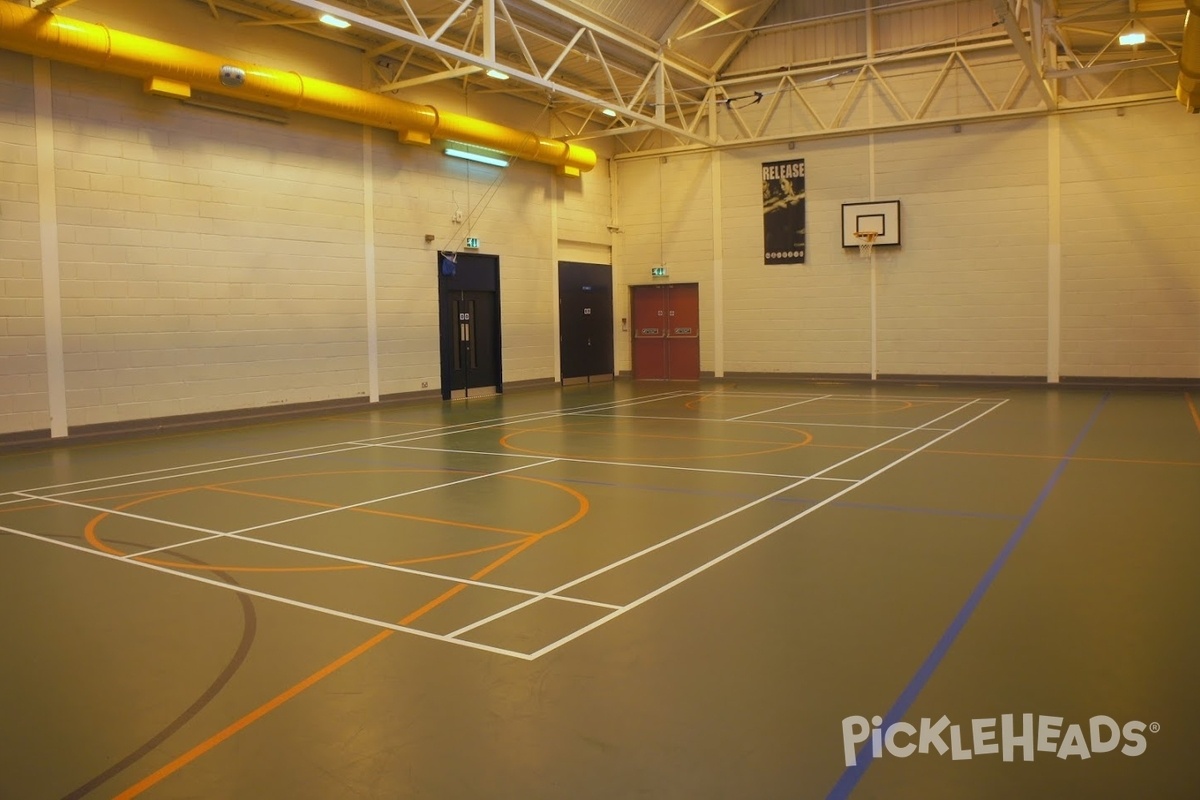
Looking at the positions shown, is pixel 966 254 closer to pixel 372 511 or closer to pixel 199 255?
pixel 199 255

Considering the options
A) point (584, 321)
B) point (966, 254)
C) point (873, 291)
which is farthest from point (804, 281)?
point (584, 321)

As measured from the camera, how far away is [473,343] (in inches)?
844

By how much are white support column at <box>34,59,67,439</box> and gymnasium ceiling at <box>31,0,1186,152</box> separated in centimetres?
328

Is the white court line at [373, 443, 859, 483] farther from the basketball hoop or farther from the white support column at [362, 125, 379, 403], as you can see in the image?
the basketball hoop

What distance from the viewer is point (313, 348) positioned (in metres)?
17.5

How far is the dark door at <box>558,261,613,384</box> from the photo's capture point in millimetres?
24312

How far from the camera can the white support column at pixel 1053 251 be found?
20.2 meters

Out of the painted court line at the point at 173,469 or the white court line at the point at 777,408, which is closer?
the painted court line at the point at 173,469

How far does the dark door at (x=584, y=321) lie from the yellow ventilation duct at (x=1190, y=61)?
13.9 m

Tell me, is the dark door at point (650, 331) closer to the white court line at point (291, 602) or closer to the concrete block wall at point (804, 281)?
the concrete block wall at point (804, 281)

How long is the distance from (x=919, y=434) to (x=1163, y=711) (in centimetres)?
933

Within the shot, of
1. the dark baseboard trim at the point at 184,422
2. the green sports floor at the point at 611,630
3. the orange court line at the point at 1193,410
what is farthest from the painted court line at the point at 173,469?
the orange court line at the point at 1193,410

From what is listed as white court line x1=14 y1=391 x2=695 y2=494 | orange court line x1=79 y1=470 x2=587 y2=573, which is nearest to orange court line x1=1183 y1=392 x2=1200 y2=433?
orange court line x1=79 y1=470 x2=587 y2=573

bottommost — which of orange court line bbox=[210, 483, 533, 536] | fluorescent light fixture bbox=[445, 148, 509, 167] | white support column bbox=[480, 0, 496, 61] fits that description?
orange court line bbox=[210, 483, 533, 536]
